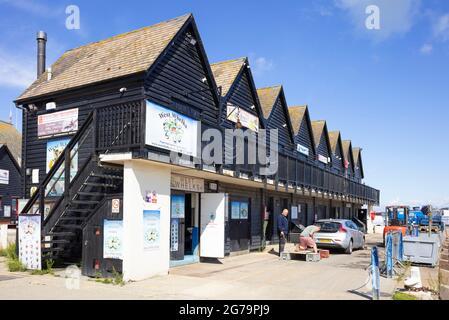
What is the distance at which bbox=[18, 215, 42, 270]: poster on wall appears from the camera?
37.4 ft

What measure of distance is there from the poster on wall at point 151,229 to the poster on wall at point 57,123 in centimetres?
505

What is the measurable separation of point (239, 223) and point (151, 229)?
7169 mm

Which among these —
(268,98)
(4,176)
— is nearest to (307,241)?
(268,98)

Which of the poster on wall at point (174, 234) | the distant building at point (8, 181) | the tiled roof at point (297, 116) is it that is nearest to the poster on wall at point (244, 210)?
the poster on wall at point (174, 234)

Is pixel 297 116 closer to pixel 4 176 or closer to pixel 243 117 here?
pixel 243 117

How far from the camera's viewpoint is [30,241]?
11.6m

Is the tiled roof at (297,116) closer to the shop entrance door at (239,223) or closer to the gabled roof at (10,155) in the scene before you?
the shop entrance door at (239,223)

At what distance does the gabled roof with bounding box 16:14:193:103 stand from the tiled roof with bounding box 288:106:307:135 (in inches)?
519

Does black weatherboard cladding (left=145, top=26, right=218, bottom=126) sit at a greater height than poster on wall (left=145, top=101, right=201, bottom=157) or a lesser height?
greater

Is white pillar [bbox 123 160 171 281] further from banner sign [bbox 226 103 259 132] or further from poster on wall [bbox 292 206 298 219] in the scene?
poster on wall [bbox 292 206 298 219]

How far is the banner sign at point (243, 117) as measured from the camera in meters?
17.9

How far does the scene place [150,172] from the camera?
1136 centimetres

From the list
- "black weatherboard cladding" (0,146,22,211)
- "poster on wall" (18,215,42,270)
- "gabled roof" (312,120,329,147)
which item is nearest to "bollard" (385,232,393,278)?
"poster on wall" (18,215,42,270)
